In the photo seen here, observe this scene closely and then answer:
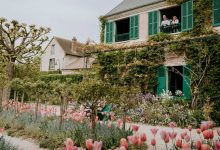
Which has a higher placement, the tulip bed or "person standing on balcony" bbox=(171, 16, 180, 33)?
"person standing on balcony" bbox=(171, 16, 180, 33)

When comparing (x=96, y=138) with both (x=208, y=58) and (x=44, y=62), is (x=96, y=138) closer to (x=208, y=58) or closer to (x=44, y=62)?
(x=208, y=58)

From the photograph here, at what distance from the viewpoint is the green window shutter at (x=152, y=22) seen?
16.0 meters

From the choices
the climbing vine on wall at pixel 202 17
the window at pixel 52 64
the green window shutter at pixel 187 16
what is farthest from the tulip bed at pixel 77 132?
the window at pixel 52 64

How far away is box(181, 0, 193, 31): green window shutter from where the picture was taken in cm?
1402

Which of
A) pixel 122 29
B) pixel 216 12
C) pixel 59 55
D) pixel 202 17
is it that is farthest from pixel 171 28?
pixel 59 55

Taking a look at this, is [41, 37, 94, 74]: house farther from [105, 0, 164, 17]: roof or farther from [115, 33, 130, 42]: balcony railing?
[115, 33, 130, 42]: balcony railing

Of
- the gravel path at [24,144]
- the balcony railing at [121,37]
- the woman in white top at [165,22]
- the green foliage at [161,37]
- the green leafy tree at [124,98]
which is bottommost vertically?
the gravel path at [24,144]

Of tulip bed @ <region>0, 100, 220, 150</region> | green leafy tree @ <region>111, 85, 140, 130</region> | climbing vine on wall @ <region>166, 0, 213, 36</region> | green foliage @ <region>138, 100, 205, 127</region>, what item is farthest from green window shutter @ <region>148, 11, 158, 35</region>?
green leafy tree @ <region>111, 85, 140, 130</region>

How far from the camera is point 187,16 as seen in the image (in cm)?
1420

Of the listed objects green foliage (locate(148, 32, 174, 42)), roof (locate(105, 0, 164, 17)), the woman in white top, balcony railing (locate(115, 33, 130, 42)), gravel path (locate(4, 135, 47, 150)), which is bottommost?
gravel path (locate(4, 135, 47, 150))

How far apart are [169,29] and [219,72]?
15.8 ft

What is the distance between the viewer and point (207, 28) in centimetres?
1319

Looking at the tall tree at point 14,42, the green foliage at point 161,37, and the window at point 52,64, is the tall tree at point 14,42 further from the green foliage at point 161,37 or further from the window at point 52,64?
the window at point 52,64

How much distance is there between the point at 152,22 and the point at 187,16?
246 cm
